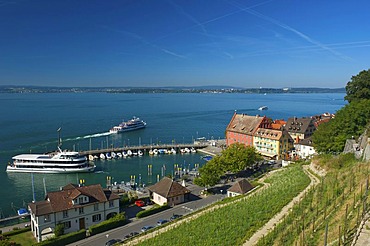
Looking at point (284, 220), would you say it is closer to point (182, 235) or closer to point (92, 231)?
point (182, 235)

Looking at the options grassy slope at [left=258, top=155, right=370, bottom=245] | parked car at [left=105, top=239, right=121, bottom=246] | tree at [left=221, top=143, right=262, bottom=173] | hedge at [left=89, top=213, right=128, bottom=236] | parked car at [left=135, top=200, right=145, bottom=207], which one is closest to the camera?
grassy slope at [left=258, top=155, right=370, bottom=245]

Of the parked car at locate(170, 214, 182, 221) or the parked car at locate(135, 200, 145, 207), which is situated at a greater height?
the parked car at locate(170, 214, 182, 221)

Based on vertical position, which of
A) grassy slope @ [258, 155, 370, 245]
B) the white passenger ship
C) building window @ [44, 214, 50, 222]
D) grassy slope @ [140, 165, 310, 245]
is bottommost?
the white passenger ship

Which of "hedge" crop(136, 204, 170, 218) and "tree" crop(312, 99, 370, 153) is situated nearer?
"hedge" crop(136, 204, 170, 218)

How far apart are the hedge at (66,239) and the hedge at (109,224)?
0.97m

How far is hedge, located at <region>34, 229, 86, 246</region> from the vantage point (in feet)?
91.0

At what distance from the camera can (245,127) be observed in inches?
2817

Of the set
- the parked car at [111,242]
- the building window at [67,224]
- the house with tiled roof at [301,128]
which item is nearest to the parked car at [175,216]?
the parked car at [111,242]

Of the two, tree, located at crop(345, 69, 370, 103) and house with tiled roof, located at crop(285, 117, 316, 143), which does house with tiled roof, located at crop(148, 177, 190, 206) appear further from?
house with tiled roof, located at crop(285, 117, 316, 143)

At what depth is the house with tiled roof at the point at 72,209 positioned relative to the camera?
99.3ft

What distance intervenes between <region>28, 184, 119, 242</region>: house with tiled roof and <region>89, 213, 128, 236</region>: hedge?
2127mm

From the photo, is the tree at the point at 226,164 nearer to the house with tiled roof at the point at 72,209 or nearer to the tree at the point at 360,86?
the house with tiled roof at the point at 72,209

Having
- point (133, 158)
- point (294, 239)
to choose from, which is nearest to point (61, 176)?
Answer: point (133, 158)

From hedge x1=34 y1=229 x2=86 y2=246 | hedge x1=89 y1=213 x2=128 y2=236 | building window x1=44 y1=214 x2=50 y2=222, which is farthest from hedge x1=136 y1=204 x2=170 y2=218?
building window x1=44 y1=214 x2=50 y2=222
